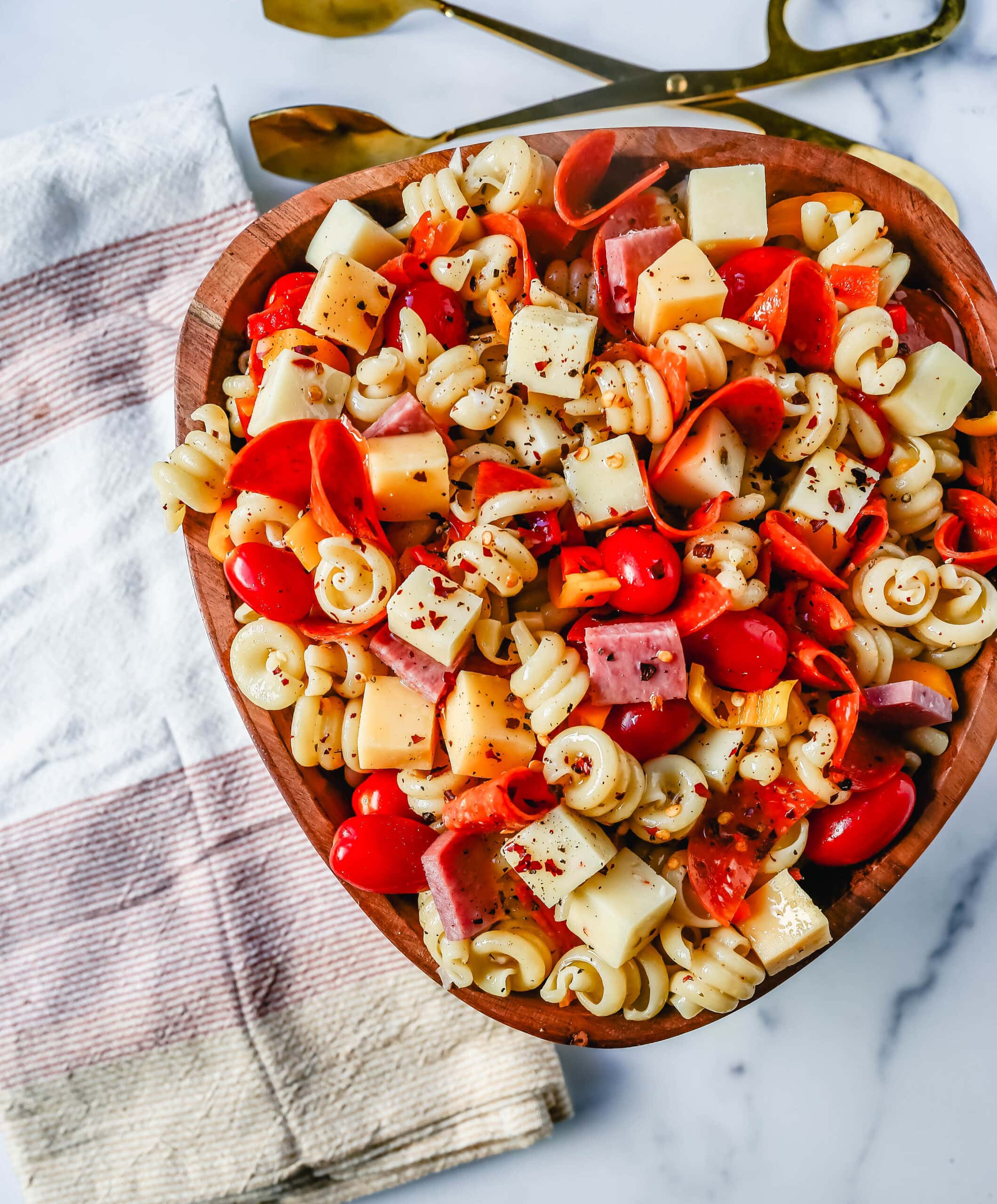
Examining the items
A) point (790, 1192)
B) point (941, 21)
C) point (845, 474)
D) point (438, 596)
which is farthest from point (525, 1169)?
point (941, 21)

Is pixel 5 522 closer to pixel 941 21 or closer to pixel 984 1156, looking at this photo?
pixel 941 21

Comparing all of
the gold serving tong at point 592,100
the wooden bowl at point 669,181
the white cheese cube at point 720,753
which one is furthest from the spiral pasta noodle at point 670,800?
the gold serving tong at point 592,100

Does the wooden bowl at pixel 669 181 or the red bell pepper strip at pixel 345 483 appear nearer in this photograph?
the red bell pepper strip at pixel 345 483

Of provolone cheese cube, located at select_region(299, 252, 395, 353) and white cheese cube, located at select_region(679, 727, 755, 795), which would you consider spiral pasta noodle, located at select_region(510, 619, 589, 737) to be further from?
provolone cheese cube, located at select_region(299, 252, 395, 353)

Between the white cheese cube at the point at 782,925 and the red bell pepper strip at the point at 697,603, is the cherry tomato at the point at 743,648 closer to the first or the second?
the red bell pepper strip at the point at 697,603

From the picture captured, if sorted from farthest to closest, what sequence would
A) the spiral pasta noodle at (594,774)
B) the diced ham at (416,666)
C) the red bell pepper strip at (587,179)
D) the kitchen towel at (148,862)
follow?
the kitchen towel at (148,862) < the red bell pepper strip at (587,179) < the diced ham at (416,666) < the spiral pasta noodle at (594,774)

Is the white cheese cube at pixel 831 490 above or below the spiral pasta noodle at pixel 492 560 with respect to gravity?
above

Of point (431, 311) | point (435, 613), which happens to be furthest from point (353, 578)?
point (431, 311)
